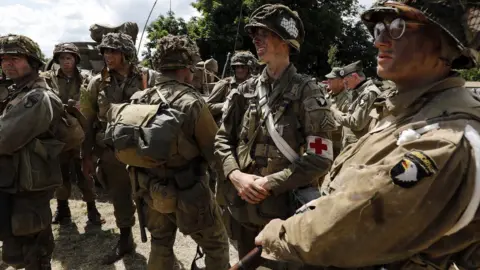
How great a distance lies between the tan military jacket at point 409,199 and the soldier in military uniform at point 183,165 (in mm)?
1745

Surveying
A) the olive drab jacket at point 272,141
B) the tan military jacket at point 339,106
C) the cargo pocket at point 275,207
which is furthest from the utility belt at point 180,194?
the tan military jacket at point 339,106

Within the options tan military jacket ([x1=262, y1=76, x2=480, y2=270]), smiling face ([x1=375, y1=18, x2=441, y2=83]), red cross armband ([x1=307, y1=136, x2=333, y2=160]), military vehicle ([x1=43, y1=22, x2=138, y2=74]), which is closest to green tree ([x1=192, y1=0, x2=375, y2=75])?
military vehicle ([x1=43, y1=22, x2=138, y2=74])

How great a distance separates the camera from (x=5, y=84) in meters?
4.08

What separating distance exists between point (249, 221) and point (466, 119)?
1977 mm

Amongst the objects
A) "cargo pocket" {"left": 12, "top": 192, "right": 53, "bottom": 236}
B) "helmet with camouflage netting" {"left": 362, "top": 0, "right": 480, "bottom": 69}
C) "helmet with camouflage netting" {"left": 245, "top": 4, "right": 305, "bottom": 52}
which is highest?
"helmet with camouflage netting" {"left": 245, "top": 4, "right": 305, "bottom": 52}

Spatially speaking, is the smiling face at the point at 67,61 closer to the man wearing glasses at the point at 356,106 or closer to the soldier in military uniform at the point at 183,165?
the soldier in military uniform at the point at 183,165

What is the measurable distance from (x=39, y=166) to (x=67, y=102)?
2.42 m

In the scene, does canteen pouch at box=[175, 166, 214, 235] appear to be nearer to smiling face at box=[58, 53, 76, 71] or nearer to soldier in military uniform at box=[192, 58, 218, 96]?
smiling face at box=[58, 53, 76, 71]

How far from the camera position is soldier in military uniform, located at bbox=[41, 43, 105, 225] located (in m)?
5.57

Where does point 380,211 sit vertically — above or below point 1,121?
below

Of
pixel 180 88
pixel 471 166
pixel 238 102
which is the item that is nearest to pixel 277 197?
pixel 238 102

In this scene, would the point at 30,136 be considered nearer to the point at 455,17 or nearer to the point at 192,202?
the point at 192,202

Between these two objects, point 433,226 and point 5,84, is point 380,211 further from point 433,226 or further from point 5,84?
point 5,84

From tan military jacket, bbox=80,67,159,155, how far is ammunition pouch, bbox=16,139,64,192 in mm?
982
